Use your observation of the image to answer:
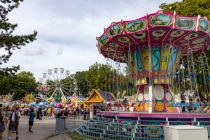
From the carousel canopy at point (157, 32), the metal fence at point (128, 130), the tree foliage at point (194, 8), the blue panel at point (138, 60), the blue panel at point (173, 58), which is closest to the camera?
the metal fence at point (128, 130)

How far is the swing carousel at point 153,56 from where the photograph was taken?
13.0 meters

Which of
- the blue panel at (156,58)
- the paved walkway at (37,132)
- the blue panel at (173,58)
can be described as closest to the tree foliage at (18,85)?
the paved walkway at (37,132)

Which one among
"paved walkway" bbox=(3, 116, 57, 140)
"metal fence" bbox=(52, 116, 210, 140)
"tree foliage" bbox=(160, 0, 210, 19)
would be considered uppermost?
"tree foliage" bbox=(160, 0, 210, 19)

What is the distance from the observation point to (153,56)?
1641cm

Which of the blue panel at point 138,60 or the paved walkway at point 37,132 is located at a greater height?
the blue panel at point 138,60

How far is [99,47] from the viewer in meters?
18.6

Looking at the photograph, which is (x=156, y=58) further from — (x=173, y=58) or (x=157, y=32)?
(x=157, y=32)

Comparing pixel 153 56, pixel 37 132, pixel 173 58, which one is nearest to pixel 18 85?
pixel 37 132

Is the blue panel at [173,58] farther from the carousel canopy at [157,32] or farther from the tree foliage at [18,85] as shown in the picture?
the tree foliage at [18,85]

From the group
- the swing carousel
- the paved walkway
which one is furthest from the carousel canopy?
the paved walkway

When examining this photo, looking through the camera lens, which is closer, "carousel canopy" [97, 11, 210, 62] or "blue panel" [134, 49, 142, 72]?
"carousel canopy" [97, 11, 210, 62]

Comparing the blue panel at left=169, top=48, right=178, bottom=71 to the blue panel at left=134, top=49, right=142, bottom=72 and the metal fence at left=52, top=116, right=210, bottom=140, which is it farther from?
the metal fence at left=52, top=116, right=210, bottom=140

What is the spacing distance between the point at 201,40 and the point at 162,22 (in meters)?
4.78

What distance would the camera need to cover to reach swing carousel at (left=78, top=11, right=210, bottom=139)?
13.0 metres
